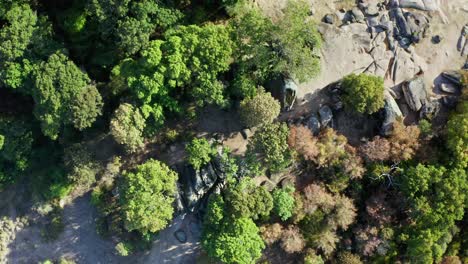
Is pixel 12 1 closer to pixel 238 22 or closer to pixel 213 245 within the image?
pixel 238 22

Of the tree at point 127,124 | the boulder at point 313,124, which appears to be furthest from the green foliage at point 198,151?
the boulder at point 313,124

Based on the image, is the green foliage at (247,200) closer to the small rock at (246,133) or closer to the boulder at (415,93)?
the small rock at (246,133)

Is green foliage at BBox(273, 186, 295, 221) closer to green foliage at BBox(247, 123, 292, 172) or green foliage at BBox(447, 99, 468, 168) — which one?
green foliage at BBox(247, 123, 292, 172)

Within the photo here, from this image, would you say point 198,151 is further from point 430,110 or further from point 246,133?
point 430,110

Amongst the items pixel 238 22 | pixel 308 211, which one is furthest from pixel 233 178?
pixel 238 22

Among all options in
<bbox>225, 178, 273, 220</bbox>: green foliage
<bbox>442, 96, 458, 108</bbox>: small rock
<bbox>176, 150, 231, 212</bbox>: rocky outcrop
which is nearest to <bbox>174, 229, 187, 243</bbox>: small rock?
<bbox>176, 150, 231, 212</bbox>: rocky outcrop

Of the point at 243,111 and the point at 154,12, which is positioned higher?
the point at 154,12
